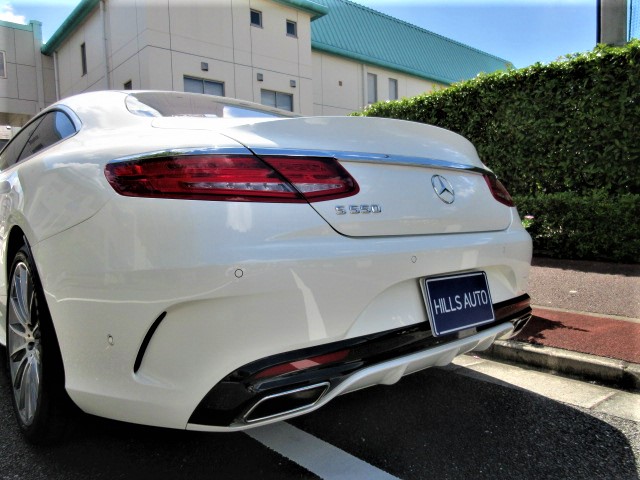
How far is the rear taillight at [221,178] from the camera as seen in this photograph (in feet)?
5.16

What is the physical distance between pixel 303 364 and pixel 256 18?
53.4 ft

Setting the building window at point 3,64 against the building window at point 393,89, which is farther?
the building window at point 393,89

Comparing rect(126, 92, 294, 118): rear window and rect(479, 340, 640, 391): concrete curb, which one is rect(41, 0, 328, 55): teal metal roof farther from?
rect(479, 340, 640, 391): concrete curb

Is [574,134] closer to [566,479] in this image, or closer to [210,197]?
[566,479]

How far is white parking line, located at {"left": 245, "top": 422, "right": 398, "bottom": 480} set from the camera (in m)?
1.94

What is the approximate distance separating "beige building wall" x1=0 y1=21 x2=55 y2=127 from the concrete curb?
20.0 metres

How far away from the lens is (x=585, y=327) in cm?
372

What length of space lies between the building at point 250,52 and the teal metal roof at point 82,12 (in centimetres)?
4

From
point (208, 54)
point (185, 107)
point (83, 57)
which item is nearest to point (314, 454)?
point (185, 107)

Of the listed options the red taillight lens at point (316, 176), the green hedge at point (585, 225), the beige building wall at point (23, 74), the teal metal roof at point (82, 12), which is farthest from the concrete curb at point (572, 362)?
the beige building wall at point (23, 74)

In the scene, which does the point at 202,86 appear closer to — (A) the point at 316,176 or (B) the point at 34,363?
(B) the point at 34,363

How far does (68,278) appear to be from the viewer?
1.76 m

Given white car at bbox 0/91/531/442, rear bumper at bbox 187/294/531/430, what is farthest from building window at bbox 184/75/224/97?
rear bumper at bbox 187/294/531/430

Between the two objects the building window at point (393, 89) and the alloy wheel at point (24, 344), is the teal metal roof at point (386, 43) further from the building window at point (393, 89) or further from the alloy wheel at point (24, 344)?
the alloy wheel at point (24, 344)
